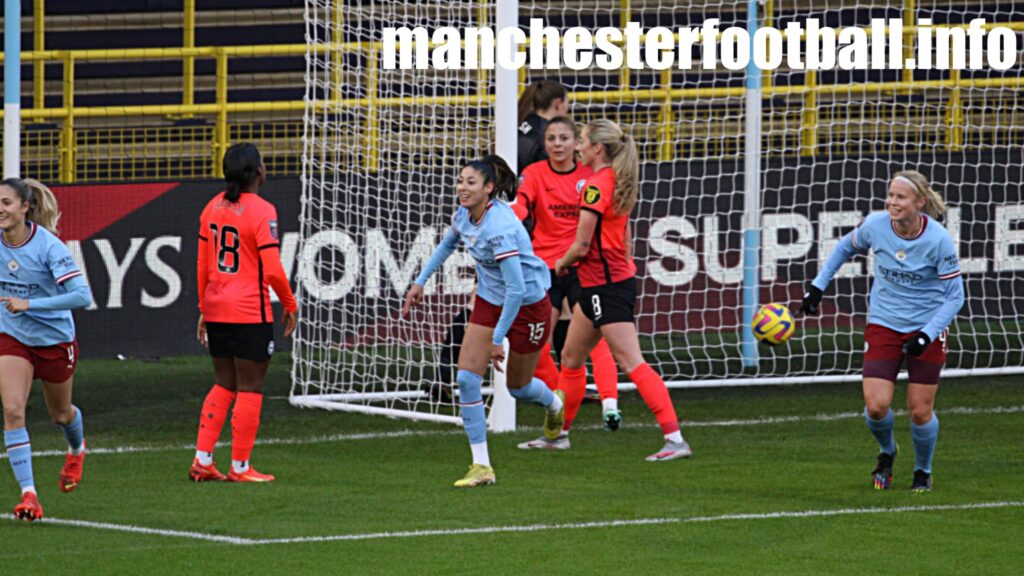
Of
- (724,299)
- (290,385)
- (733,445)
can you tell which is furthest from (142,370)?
(733,445)

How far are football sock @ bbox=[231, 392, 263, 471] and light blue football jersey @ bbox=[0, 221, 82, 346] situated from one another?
4.36ft

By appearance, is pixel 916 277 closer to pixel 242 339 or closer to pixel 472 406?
pixel 472 406

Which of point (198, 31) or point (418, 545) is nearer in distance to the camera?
point (418, 545)

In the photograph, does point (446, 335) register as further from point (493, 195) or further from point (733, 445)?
point (493, 195)

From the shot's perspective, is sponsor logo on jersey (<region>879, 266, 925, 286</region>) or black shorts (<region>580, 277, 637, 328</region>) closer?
sponsor logo on jersey (<region>879, 266, 925, 286</region>)

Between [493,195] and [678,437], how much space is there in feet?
6.29

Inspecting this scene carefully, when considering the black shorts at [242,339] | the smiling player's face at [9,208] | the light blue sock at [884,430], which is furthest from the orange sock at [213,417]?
the light blue sock at [884,430]

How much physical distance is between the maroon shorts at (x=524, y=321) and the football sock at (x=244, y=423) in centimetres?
126

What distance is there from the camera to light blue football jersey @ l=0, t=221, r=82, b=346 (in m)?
7.48

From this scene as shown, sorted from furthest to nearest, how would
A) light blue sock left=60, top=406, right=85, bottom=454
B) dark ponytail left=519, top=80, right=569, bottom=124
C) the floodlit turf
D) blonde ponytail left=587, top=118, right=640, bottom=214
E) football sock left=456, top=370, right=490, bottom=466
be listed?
dark ponytail left=519, top=80, right=569, bottom=124
blonde ponytail left=587, top=118, right=640, bottom=214
football sock left=456, top=370, right=490, bottom=466
light blue sock left=60, top=406, right=85, bottom=454
the floodlit turf

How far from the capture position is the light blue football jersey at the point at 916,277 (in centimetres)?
781

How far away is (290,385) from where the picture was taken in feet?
43.2

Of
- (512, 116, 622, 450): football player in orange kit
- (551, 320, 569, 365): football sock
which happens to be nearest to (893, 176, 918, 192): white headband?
(512, 116, 622, 450): football player in orange kit

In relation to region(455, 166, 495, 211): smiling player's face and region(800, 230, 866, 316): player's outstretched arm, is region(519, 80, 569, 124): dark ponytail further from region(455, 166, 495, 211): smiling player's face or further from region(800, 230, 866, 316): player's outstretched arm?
region(800, 230, 866, 316): player's outstretched arm
